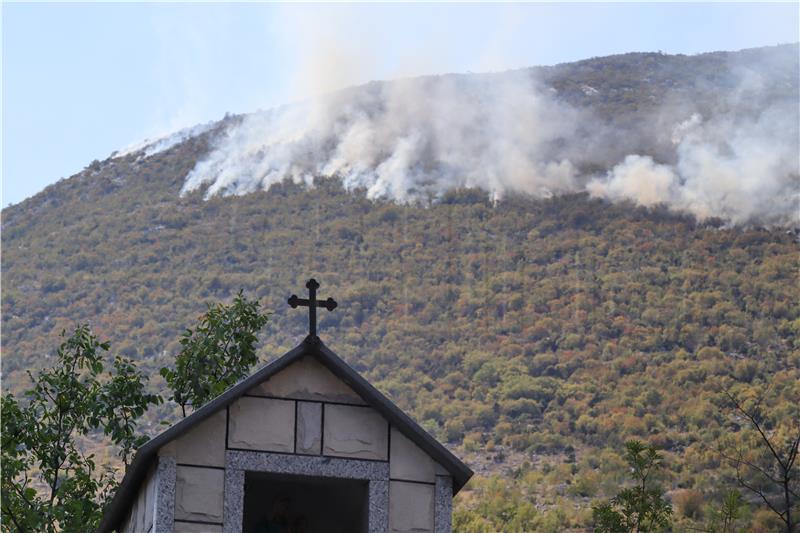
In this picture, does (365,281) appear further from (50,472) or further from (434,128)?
(50,472)

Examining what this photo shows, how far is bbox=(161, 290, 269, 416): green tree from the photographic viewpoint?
59.8 feet

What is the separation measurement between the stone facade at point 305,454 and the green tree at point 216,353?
776 centimetres

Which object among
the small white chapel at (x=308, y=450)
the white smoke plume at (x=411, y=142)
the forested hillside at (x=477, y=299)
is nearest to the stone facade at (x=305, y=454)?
the small white chapel at (x=308, y=450)

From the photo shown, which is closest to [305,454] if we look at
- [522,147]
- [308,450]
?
[308,450]

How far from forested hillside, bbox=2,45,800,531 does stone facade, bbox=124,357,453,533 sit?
58.5m

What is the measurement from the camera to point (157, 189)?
12206cm

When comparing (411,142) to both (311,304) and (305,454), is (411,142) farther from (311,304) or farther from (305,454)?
(305,454)

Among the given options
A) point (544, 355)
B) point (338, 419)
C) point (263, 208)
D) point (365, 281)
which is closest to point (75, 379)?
point (338, 419)

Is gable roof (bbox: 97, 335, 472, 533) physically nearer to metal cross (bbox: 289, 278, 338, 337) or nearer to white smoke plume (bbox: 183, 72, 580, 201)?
metal cross (bbox: 289, 278, 338, 337)

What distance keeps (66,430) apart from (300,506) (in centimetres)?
793

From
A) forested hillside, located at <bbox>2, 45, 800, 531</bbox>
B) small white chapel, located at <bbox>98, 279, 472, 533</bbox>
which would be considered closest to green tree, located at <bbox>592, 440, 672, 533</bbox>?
small white chapel, located at <bbox>98, 279, 472, 533</bbox>

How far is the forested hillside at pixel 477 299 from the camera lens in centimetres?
8169

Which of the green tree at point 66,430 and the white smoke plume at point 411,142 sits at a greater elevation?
the white smoke plume at point 411,142

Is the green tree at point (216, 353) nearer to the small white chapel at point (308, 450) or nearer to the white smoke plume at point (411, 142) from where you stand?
the small white chapel at point (308, 450)
